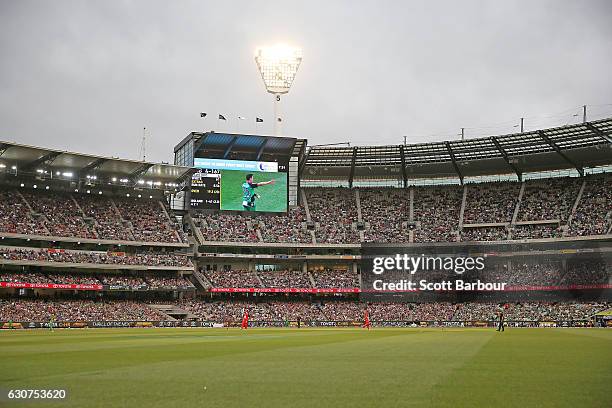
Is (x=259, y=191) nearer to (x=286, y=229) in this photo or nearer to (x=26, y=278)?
(x=286, y=229)

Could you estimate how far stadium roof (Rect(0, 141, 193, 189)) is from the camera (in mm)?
73000

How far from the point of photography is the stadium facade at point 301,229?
76688 millimetres

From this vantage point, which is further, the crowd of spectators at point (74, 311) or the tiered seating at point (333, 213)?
the tiered seating at point (333, 213)

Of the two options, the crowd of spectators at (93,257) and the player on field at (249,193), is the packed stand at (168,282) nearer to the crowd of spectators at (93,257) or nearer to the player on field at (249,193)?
the crowd of spectators at (93,257)

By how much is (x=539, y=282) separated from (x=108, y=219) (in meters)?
58.5

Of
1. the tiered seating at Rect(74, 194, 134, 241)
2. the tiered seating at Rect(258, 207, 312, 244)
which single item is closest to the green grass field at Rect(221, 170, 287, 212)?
the tiered seating at Rect(258, 207, 312, 244)

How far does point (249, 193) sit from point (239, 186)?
5.91ft

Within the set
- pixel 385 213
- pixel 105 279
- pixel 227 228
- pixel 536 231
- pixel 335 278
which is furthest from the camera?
pixel 385 213

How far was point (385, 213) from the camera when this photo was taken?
99875mm

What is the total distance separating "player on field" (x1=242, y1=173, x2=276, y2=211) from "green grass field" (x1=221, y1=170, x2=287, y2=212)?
434mm

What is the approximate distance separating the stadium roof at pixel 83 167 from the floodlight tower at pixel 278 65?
16694 mm

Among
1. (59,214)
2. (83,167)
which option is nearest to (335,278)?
(83,167)

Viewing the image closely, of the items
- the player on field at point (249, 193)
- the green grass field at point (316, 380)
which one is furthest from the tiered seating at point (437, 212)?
the green grass field at point (316, 380)

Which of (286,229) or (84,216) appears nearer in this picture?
(84,216)
